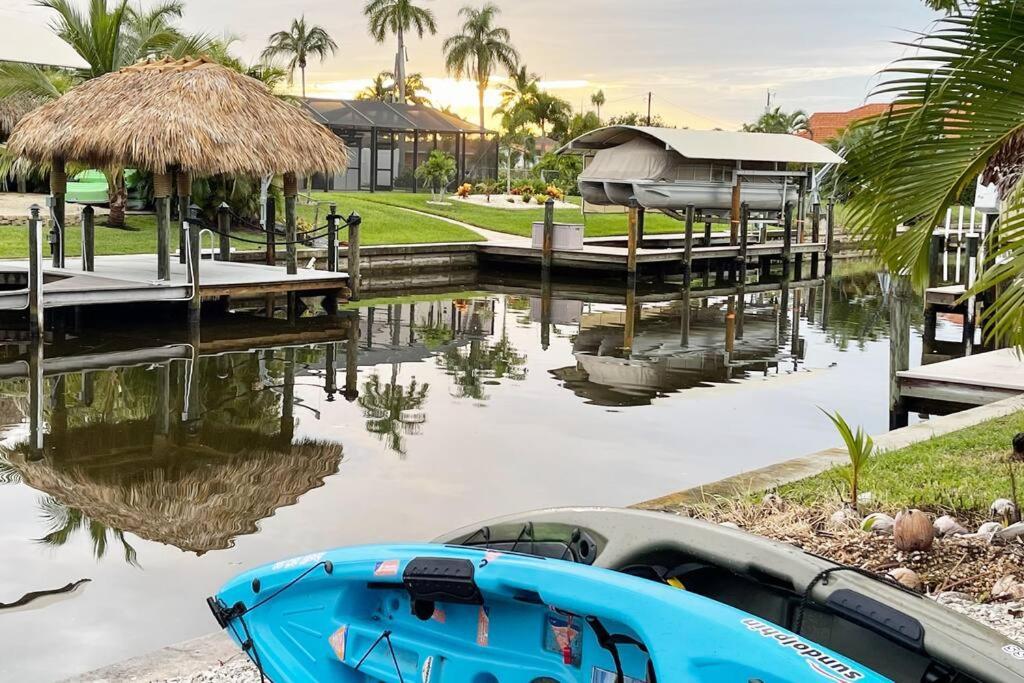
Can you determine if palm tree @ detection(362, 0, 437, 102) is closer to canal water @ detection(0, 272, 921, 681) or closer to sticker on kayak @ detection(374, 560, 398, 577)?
canal water @ detection(0, 272, 921, 681)

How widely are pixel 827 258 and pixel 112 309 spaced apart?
74.2 feet

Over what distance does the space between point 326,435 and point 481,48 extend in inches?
2268

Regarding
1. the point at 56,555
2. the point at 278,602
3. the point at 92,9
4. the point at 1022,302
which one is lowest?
the point at 56,555

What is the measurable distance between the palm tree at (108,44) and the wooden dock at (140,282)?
16.1 ft

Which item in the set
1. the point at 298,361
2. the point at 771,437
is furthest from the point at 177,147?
the point at 771,437

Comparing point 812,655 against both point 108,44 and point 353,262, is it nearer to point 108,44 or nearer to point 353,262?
point 353,262

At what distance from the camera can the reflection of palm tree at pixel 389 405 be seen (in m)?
12.1

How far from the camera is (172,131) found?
723 inches

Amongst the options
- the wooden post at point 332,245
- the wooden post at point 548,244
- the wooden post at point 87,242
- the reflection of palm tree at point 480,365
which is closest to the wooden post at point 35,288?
the wooden post at point 87,242

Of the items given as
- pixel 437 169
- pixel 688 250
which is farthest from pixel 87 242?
pixel 437 169

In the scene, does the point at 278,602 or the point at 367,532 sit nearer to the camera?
the point at 278,602

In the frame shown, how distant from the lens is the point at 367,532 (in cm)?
873

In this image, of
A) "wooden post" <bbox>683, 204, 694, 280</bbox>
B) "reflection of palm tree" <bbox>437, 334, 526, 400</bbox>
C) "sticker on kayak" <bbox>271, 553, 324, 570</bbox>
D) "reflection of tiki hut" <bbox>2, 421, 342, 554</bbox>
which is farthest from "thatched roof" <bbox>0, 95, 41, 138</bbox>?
"sticker on kayak" <bbox>271, 553, 324, 570</bbox>

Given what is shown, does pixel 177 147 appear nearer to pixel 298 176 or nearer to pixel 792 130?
pixel 298 176
